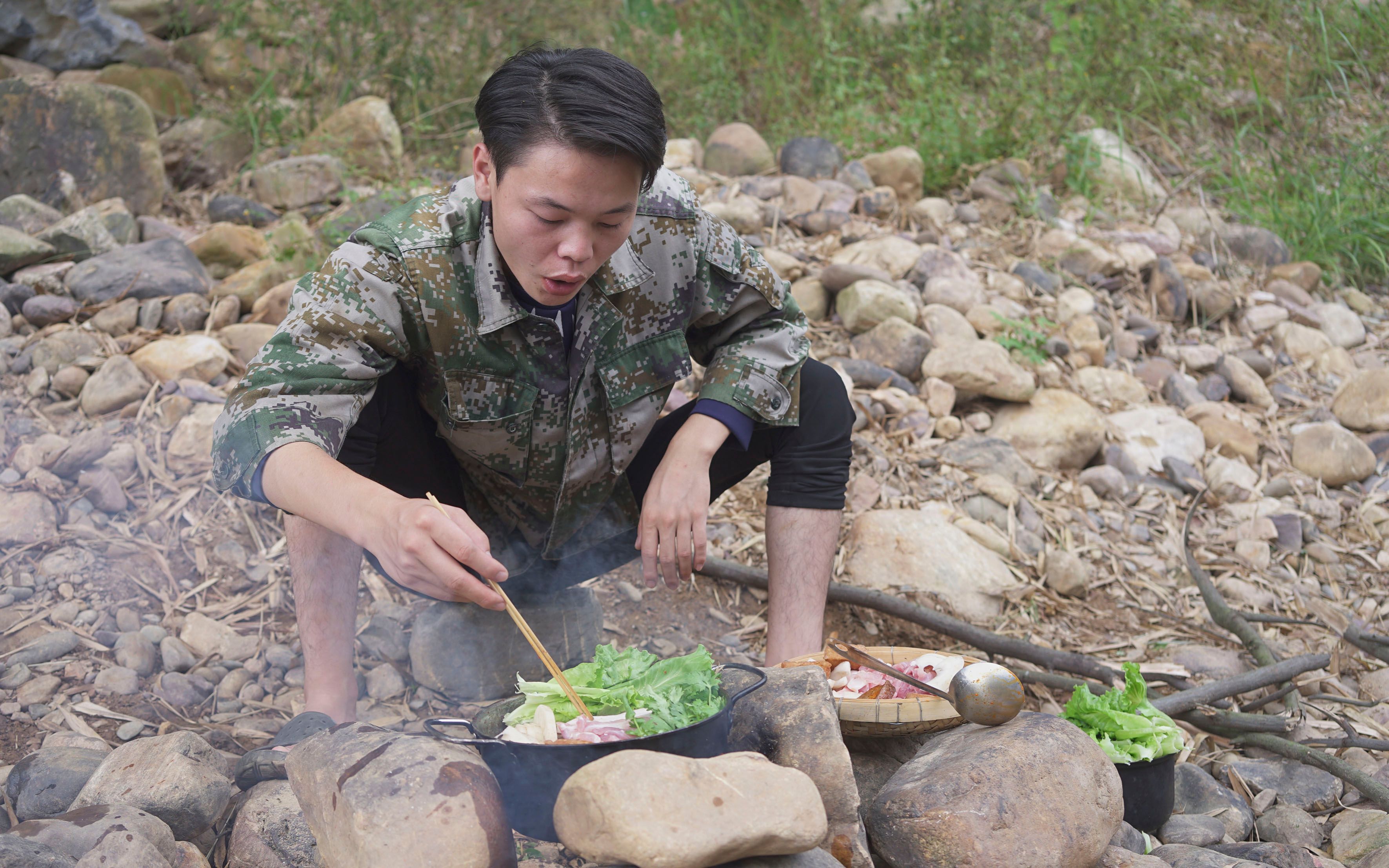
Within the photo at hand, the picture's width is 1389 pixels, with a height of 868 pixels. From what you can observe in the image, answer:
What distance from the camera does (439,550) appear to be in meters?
1.80

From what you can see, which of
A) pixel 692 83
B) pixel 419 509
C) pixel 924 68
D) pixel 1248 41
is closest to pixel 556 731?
pixel 419 509

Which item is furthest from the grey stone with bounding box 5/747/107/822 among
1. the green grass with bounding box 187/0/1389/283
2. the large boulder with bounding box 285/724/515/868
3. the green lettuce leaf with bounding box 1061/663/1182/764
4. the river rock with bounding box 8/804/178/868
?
the green grass with bounding box 187/0/1389/283

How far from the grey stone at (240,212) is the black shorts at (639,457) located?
9.60 feet

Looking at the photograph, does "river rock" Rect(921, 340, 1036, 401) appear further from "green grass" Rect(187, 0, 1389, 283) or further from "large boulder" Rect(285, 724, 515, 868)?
"large boulder" Rect(285, 724, 515, 868)

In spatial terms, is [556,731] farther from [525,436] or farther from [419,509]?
[525,436]

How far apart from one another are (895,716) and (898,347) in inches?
104

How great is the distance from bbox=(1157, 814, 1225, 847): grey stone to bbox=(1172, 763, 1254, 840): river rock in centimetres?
4

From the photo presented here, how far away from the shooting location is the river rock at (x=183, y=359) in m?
3.88

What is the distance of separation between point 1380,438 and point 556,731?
462 cm

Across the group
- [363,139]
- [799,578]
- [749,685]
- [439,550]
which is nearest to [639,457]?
[799,578]

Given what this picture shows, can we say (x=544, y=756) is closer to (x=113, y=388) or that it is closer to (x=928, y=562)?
(x=928, y=562)

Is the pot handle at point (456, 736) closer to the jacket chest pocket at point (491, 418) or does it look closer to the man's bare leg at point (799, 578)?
the jacket chest pocket at point (491, 418)

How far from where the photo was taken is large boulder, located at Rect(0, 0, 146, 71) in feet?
18.9

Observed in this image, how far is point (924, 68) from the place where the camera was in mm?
7066
